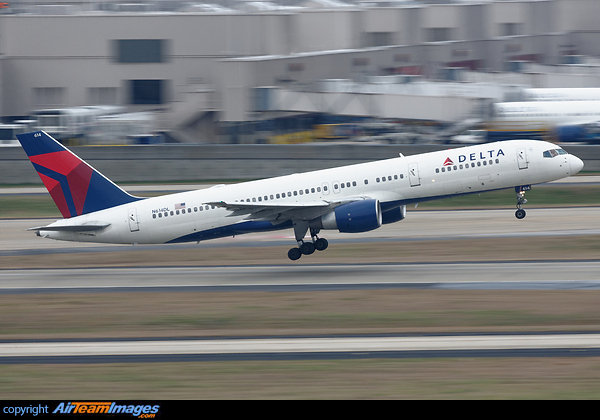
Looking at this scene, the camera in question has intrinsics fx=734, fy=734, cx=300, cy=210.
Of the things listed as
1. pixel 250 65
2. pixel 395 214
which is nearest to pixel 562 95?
pixel 250 65

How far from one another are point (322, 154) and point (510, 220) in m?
22.4

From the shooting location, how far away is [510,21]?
119688mm

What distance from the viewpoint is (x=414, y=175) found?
37.6 metres

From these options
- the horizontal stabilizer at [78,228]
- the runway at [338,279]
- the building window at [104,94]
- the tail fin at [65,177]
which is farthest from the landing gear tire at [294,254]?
the building window at [104,94]

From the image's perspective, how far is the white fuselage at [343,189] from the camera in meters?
37.7

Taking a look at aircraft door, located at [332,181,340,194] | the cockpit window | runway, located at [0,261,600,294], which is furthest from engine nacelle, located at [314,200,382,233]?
the cockpit window

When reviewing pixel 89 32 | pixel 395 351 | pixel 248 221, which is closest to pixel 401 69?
pixel 89 32

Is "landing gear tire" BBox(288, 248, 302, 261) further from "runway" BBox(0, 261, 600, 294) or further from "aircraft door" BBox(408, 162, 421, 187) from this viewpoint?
"aircraft door" BBox(408, 162, 421, 187)

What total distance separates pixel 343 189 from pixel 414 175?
370 centimetres

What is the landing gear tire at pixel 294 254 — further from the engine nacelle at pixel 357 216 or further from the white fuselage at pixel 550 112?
the white fuselage at pixel 550 112

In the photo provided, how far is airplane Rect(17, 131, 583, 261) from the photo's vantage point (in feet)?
124

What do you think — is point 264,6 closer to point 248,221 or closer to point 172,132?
point 172,132

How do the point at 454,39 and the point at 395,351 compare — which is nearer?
the point at 395,351

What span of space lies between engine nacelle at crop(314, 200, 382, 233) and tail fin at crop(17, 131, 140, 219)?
12748mm
